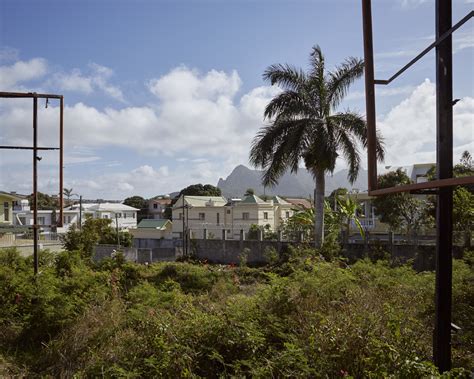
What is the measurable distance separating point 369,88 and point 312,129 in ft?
49.4

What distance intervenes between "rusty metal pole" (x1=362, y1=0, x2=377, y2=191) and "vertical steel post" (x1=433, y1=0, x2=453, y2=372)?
1.31 ft

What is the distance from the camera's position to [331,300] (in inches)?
199

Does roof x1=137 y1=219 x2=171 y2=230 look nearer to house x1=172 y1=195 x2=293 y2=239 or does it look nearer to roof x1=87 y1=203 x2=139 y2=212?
house x1=172 y1=195 x2=293 y2=239

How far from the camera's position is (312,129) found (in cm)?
1769

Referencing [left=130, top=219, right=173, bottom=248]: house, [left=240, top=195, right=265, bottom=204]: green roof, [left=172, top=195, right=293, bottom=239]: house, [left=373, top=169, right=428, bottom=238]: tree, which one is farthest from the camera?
[left=130, top=219, right=173, bottom=248]: house

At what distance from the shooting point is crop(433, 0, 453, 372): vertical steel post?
8.98ft

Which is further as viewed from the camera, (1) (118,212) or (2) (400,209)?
(1) (118,212)

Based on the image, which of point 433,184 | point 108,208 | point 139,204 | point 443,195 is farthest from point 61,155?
point 139,204

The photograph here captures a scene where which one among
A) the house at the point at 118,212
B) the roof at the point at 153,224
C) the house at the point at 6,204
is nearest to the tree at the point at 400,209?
the roof at the point at 153,224

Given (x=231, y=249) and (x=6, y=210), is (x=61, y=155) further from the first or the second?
(x=6, y=210)

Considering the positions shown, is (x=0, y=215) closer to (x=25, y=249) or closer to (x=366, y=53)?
(x=25, y=249)

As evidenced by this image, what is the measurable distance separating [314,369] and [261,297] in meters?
2.23

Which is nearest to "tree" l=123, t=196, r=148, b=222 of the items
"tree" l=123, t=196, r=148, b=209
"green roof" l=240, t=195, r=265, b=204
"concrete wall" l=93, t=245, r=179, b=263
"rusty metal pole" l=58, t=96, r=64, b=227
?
"tree" l=123, t=196, r=148, b=209

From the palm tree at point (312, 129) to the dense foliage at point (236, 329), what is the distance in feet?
33.4
